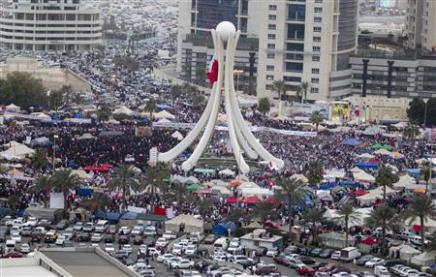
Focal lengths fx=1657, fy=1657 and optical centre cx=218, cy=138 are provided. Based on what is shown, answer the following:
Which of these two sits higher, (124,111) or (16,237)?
(124,111)

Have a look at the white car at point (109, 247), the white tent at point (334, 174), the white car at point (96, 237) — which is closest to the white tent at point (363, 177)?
the white tent at point (334, 174)

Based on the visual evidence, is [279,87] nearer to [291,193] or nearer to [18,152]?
[18,152]

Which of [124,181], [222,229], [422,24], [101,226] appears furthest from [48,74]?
[222,229]

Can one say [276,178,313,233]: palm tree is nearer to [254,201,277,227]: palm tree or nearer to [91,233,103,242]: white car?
[254,201,277,227]: palm tree

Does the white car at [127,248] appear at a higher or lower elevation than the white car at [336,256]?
higher

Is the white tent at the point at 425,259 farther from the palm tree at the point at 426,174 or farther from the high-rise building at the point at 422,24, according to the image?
the high-rise building at the point at 422,24
